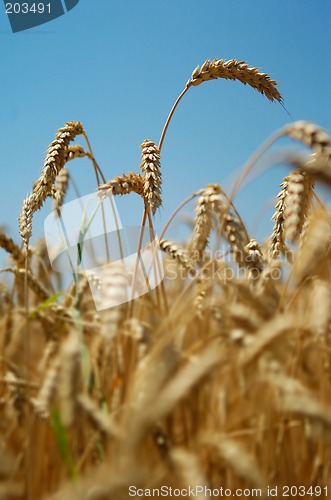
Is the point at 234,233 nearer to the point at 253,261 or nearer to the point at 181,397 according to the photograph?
the point at 253,261

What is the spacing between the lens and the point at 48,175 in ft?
7.83

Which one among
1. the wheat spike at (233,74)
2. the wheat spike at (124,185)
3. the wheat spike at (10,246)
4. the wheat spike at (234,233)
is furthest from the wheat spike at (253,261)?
the wheat spike at (233,74)

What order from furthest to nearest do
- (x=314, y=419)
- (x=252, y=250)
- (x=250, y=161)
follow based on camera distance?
1. (x=252, y=250)
2. (x=250, y=161)
3. (x=314, y=419)

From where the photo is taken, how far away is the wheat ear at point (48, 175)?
94.1 inches

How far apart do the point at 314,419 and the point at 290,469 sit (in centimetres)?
39

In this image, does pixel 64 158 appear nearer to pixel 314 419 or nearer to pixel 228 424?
pixel 228 424

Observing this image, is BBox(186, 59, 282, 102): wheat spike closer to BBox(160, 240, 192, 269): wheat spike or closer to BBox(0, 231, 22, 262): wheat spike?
BBox(160, 240, 192, 269): wheat spike

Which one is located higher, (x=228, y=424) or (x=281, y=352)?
(x=281, y=352)

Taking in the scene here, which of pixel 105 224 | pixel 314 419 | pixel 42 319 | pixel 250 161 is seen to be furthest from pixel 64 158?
pixel 314 419

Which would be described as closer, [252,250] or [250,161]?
[250,161]

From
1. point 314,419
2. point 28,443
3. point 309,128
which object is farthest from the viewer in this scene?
point 309,128

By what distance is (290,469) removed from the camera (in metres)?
1.24

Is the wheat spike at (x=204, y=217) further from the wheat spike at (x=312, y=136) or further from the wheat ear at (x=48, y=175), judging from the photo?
the wheat ear at (x=48, y=175)

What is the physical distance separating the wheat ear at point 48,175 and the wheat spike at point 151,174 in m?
0.33
